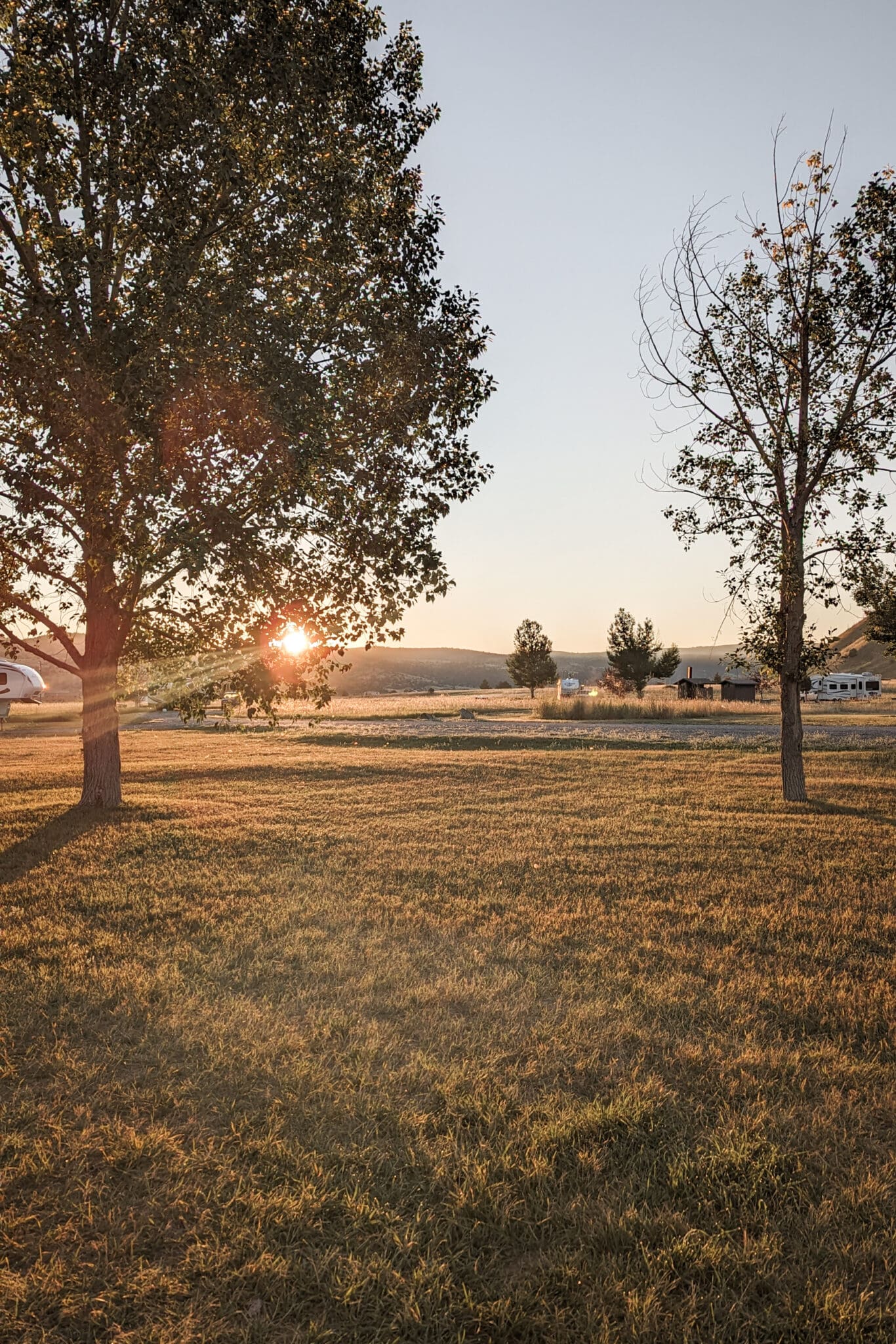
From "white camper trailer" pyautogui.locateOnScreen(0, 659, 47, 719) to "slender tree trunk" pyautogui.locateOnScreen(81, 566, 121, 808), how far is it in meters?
41.8

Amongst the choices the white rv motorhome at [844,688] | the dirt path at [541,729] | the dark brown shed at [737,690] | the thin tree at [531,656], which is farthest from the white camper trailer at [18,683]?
the white rv motorhome at [844,688]

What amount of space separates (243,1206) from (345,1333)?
840 mm

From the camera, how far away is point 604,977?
581cm

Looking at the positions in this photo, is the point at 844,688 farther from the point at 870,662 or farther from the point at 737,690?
the point at 870,662

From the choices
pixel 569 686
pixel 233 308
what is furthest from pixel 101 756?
pixel 569 686

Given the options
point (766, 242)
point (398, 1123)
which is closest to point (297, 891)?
point (398, 1123)

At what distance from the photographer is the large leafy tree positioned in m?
7.69

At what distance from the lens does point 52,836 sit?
11.5 m

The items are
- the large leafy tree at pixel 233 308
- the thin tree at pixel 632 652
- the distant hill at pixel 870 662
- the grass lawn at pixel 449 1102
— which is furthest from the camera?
the distant hill at pixel 870 662

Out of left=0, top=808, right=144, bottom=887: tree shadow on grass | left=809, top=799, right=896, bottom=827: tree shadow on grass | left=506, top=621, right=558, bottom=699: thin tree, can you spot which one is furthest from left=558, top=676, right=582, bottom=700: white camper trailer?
left=0, top=808, right=144, bottom=887: tree shadow on grass

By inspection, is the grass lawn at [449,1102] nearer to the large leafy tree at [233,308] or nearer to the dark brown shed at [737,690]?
the large leafy tree at [233,308]

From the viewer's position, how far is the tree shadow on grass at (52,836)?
970cm

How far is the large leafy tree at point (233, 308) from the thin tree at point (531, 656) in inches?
2318

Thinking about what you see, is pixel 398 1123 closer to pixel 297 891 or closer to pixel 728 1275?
pixel 728 1275
